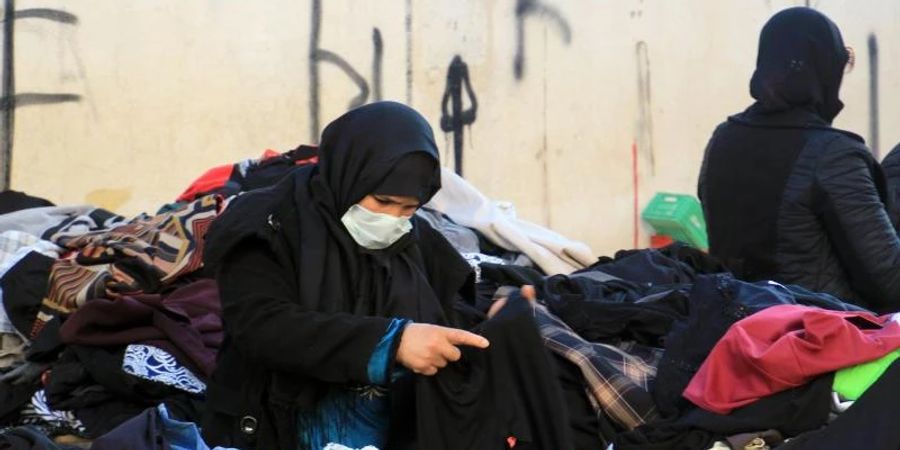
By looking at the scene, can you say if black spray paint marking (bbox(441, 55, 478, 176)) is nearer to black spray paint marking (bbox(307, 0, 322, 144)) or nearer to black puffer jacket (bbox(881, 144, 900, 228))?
black spray paint marking (bbox(307, 0, 322, 144))

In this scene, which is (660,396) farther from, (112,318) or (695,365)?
(112,318)

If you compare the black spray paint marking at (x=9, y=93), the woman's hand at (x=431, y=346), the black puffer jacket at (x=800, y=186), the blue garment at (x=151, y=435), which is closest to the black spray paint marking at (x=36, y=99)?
the black spray paint marking at (x=9, y=93)

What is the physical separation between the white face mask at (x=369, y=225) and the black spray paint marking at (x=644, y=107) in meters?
4.43

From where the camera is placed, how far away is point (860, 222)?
3.88 meters

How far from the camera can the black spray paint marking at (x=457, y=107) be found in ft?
21.8

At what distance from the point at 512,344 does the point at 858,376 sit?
27.2 inches

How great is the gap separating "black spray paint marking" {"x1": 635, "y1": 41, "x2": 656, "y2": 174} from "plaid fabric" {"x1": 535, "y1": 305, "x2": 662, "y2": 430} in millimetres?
3957

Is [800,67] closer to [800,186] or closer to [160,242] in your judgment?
[800,186]

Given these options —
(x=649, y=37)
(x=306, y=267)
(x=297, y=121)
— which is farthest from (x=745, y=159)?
(x=649, y=37)

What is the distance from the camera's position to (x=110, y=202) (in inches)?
227

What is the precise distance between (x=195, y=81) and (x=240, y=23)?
0.32 meters

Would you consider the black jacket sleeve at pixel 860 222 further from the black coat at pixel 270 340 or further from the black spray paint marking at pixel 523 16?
the black spray paint marking at pixel 523 16

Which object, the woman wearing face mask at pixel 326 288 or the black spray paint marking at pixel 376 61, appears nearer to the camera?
the woman wearing face mask at pixel 326 288

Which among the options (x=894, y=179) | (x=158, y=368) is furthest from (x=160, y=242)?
(x=894, y=179)
